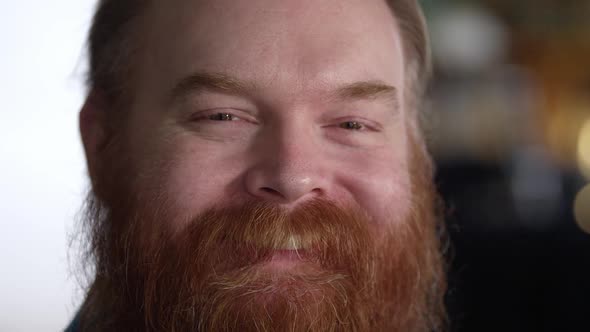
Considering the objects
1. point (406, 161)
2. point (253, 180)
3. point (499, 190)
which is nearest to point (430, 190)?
point (406, 161)

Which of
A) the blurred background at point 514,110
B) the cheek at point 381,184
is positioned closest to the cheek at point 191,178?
the cheek at point 381,184

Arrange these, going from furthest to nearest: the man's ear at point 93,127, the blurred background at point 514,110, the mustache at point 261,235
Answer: the blurred background at point 514,110
the man's ear at point 93,127
the mustache at point 261,235

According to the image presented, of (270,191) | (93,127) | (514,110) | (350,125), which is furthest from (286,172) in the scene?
(514,110)

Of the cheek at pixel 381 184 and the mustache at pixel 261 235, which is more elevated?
the cheek at pixel 381 184

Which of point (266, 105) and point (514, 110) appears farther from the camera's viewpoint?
point (514, 110)

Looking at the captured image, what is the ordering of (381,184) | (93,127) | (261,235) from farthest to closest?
(93,127) < (381,184) < (261,235)

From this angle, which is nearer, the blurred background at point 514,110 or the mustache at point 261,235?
the mustache at point 261,235

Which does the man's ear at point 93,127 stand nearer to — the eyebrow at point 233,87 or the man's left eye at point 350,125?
the eyebrow at point 233,87

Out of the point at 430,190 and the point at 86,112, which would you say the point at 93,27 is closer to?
the point at 86,112

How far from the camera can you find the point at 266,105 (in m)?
0.75

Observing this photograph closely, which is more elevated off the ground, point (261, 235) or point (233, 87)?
point (233, 87)

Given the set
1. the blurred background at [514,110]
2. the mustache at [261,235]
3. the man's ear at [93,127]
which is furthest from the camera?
the blurred background at [514,110]

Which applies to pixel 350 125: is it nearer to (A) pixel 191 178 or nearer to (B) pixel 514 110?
(A) pixel 191 178

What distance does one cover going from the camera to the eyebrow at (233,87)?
74 cm
